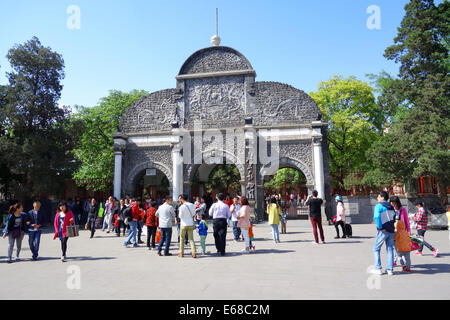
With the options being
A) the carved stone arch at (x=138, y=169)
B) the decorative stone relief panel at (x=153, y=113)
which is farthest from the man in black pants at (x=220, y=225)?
the decorative stone relief panel at (x=153, y=113)

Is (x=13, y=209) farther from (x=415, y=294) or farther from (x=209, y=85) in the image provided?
(x=209, y=85)

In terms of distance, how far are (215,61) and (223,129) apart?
14.6 feet

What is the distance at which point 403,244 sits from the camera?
609cm

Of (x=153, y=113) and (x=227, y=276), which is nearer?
(x=227, y=276)

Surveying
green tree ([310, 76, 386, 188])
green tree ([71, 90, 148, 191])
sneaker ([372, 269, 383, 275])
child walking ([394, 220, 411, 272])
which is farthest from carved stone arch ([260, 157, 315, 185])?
green tree ([71, 90, 148, 191])

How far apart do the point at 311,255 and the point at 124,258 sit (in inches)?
185

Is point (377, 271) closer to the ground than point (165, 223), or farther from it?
closer to the ground

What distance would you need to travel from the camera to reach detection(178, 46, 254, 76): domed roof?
18906 mm

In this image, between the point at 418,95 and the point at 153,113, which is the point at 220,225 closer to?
the point at 418,95

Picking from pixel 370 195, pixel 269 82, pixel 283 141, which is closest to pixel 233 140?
pixel 283 141

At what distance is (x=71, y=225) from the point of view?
7969 mm

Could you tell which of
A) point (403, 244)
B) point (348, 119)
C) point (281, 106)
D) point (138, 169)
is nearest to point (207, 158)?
point (138, 169)

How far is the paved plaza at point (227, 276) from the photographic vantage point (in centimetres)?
466
